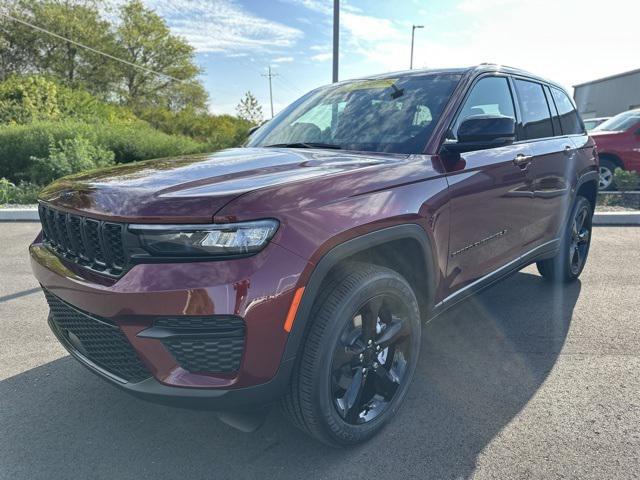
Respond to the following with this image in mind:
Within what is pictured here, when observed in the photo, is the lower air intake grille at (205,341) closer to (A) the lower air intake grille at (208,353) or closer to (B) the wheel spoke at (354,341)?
(A) the lower air intake grille at (208,353)

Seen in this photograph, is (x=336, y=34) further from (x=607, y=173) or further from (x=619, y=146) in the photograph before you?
(x=607, y=173)

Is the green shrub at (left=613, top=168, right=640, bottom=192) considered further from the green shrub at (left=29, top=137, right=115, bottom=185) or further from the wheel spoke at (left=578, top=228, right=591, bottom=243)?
the green shrub at (left=29, top=137, right=115, bottom=185)

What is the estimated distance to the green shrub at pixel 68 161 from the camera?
34.7 feet

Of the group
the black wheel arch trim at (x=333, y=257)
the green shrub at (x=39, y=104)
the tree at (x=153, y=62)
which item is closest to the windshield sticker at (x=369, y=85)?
the black wheel arch trim at (x=333, y=257)

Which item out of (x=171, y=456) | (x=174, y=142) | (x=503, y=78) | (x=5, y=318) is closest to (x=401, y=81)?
(x=503, y=78)

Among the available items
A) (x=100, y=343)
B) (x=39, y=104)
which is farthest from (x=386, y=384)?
(x=39, y=104)

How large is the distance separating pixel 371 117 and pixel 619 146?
801cm

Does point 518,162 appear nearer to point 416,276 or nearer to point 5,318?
point 416,276

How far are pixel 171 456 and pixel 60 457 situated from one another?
52 centimetres

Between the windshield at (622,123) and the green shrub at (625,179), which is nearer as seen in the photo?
the green shrub at (625,179)

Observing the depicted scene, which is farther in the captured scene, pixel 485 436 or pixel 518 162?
pixel 518 162

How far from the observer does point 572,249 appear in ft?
14.2

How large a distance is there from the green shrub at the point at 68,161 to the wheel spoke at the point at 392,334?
985 centimetres

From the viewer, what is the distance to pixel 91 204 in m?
1.94
